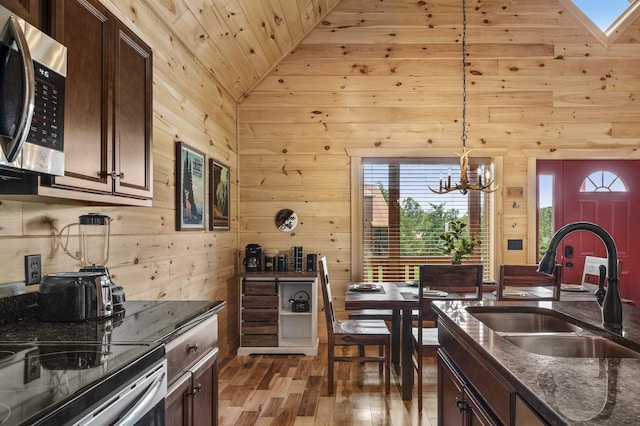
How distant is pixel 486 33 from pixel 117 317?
15.9 ft

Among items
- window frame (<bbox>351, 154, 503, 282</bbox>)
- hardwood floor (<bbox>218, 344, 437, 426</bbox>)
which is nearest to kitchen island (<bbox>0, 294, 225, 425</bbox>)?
hardwood floor (<bbox>218, 344, 437, 426</bbox>)

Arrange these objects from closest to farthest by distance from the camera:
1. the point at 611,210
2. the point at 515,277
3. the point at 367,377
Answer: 1. the point at 515,277
2. the point at 367,377
3. the point at 611,210

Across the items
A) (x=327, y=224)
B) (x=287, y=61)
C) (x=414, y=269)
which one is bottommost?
(x=414, y=269)

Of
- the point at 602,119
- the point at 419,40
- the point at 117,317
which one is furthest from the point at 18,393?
the point at 602,119

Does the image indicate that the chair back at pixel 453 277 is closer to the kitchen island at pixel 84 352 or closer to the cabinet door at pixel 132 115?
the kitchen island at pixel 84 352

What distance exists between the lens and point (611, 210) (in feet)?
16.4

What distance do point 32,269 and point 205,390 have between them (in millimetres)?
891

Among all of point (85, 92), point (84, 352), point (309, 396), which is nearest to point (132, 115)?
point (85, 92)

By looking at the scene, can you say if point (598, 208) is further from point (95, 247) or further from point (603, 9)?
point (95, 247)

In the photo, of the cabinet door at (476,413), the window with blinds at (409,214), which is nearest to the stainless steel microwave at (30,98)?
the cabinet door at (476,413)

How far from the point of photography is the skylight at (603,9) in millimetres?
4992

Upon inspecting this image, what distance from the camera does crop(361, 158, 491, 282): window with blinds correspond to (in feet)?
16.9

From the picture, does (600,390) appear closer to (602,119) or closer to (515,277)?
(515,277)

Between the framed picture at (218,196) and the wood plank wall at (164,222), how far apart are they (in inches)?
4.3
